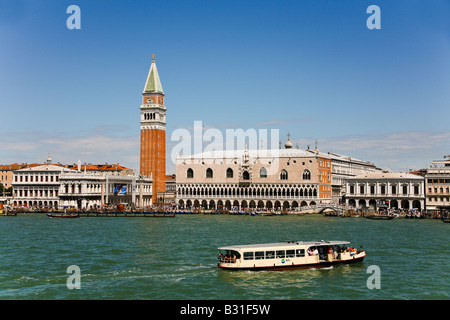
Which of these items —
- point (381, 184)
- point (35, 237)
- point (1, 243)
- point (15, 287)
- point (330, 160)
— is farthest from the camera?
point (330, 160)

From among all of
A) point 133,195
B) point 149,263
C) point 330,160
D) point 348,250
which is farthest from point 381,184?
point 149,263

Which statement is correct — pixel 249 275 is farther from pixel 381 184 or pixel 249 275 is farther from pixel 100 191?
pixel 100 191

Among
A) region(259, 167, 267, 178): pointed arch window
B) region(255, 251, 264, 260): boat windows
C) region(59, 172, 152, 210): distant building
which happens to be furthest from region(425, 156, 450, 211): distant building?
region(255, 251, 264, 260): boat windows

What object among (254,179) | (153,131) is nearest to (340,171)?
(254,179)

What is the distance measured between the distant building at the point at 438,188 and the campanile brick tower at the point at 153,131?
46.5 meters

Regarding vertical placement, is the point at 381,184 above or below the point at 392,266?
above

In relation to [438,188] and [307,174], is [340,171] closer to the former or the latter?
[307,174]

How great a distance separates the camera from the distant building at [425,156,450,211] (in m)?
70.6

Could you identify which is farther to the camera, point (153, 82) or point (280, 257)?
point (153, 82)

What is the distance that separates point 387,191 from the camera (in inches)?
2990

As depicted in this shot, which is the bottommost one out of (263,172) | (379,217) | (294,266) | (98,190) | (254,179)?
(294,266)

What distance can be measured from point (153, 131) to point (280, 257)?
2824 inches

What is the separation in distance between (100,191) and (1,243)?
48779mm
